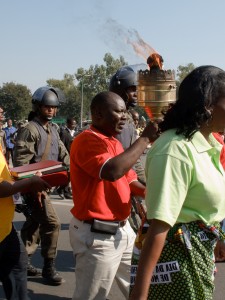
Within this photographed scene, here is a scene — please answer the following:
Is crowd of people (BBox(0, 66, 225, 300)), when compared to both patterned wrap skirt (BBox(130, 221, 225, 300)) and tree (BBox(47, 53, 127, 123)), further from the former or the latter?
tree (BBox(47, 53, 127, 123))

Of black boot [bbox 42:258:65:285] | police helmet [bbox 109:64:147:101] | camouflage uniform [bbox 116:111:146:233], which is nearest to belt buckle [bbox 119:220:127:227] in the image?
camouflage uniform [bbox 116:111:146:233]

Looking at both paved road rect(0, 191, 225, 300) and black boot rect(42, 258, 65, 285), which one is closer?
paved road rect(0, 191, 225, 300)

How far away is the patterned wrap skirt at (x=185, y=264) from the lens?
204 centimetres

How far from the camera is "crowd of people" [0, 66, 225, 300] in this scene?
6.45 feet

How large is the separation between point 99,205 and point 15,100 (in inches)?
2170

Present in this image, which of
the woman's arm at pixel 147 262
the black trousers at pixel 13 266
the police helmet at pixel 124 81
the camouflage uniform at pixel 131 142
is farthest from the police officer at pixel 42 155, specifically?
the woman's arm at pixel 147 262

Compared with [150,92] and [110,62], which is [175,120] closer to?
[150,92]

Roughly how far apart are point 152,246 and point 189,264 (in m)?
0.22

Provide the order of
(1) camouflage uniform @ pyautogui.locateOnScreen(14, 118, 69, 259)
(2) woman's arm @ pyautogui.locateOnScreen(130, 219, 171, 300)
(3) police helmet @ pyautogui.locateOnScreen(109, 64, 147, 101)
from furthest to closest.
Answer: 1. (1) camouflage uniform @ pyautogui.locateOnScreen(14, 118, 69, 259)
2. (3) police helmet @ pyautogui.locateOnScreen(109, 64, 147, 101)
3. (2) woman's arm @ pyautogui.locateOnScreen(130, 219, 171, 300)

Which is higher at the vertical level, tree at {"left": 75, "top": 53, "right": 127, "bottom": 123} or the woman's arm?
the woman's arm

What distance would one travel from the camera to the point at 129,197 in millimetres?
3279

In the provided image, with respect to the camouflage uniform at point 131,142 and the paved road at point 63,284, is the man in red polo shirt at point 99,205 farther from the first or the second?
the paved road at point 63,284

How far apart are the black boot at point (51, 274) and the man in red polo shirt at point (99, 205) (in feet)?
6.41

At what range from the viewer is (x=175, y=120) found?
2078mm
